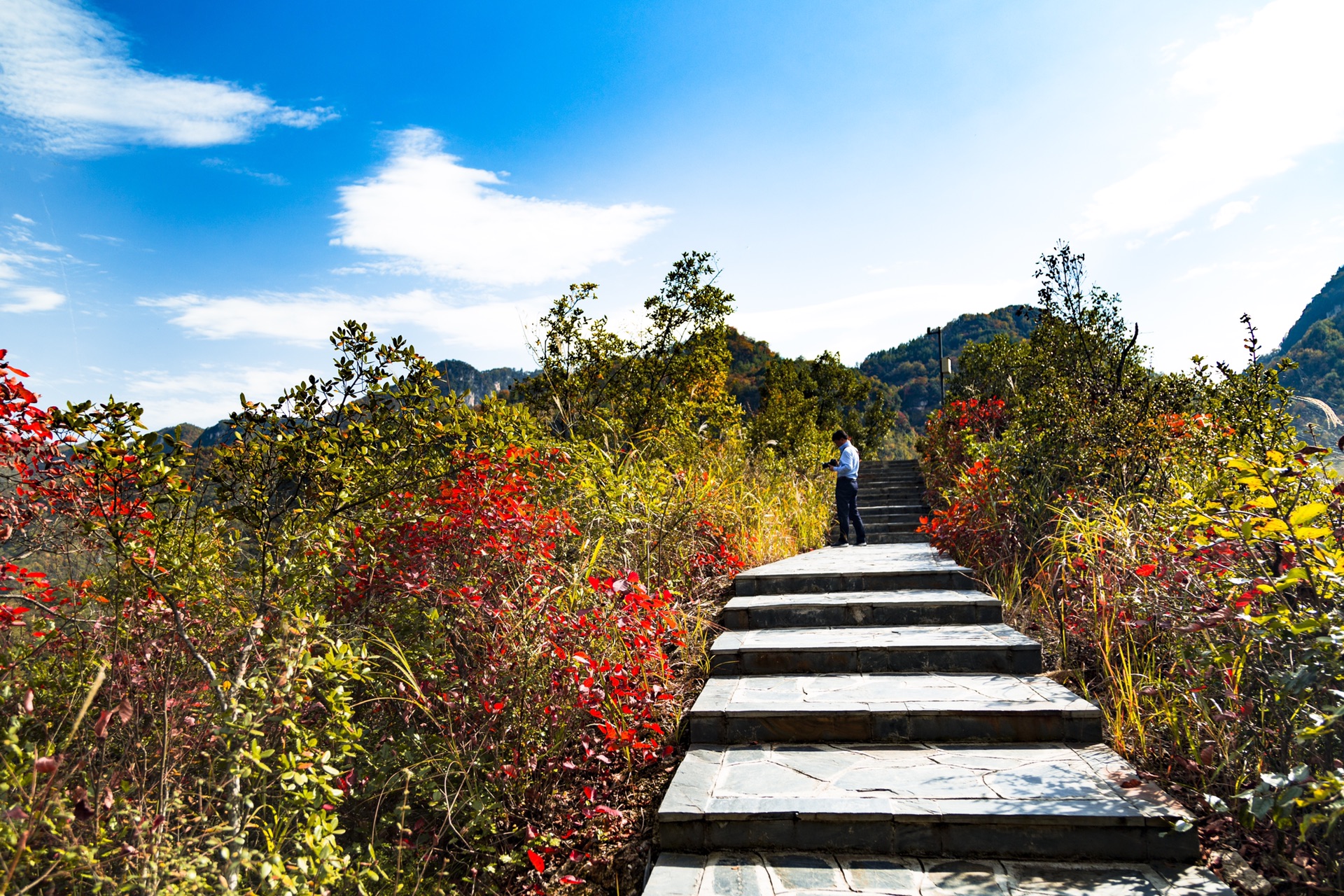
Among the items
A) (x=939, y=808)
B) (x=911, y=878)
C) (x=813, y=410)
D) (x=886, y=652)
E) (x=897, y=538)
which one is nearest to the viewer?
(x=911, y=878)

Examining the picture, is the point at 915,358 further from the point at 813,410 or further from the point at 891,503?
the point at 891,503

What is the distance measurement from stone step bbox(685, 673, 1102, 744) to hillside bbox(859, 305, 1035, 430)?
53275 mm

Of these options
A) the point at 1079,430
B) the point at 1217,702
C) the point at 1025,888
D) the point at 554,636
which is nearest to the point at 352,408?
the point at 554,636

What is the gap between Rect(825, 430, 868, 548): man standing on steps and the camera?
27.6 feet

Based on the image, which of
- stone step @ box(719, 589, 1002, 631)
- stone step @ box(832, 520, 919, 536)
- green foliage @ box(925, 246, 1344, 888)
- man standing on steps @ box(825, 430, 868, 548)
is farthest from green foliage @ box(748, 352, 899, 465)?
stone step @ box(719, 589, 1002, 631)

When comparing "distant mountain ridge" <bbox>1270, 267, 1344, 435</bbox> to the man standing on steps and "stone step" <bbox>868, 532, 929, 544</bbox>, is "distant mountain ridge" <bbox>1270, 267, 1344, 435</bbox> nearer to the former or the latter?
"stone step" <bbox>868, 532, 929, 544</bbox>

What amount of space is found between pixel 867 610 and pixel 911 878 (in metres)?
2.36

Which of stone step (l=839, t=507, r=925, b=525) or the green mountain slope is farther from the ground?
the green mountain slope

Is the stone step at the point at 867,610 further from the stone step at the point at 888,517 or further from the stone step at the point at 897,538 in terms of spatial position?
the stone step at the point at 888,517

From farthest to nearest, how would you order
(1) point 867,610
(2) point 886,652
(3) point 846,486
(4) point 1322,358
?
1. (4) point 1322,358
2. (3) point 846,486
3. (1) point 867,610
4. (2) point 886,652

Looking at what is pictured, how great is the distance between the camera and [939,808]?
2721 millimetres

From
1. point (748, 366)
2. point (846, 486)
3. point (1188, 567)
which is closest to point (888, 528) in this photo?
point (846, 486)

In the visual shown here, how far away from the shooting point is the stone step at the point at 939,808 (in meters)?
2.60

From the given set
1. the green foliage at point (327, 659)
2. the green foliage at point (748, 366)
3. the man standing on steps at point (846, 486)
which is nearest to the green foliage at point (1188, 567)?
the man standing on steps at point (846, 486)
